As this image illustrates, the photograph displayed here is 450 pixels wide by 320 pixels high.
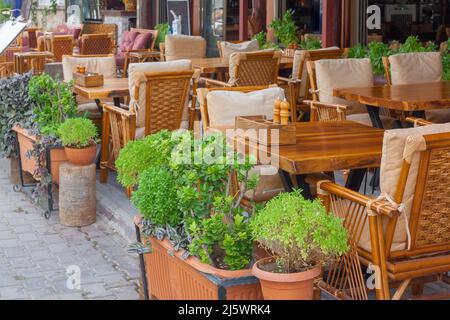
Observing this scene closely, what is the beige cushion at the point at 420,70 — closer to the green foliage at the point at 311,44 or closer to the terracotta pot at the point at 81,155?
the terracotta pot at the point at 81,155

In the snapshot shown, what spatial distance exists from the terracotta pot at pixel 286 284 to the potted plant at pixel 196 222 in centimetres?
14

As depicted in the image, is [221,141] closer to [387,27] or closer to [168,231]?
[168,231]

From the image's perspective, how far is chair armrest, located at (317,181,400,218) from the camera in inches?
142

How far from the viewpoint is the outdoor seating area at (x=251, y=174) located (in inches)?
143

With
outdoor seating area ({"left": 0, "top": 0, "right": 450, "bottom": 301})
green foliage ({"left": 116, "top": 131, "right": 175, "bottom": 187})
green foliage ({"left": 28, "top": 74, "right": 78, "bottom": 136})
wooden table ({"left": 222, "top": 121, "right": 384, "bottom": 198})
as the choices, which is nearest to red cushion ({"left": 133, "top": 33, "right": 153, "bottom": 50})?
outdoor seating area ({"left": 0, "top": 0, "right": 450, "bottom": 301})

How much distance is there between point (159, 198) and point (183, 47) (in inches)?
297

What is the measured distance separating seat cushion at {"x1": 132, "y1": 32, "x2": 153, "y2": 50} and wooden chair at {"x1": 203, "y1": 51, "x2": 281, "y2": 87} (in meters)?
6.15

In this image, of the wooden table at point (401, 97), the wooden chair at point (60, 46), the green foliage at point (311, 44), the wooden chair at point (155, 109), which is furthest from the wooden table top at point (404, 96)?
the wooden chair at point (60, 46)

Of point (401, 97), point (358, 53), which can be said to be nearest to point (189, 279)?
point (401, 97)

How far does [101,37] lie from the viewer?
14141 mm

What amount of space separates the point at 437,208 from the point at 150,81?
127 inches

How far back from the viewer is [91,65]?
26.9 ft

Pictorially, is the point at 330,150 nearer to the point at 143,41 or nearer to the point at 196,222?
the point at 196,222
